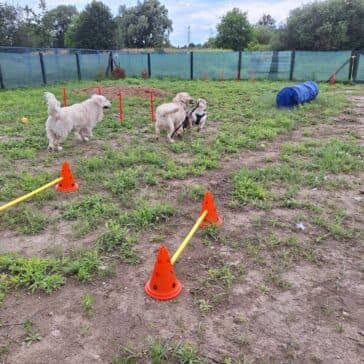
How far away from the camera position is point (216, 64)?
2036cm

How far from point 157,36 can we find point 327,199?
56.7 m

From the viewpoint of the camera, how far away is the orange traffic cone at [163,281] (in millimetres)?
2660

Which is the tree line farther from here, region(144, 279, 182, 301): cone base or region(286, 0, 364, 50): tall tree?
region(144, 279, 182, 301): cone base

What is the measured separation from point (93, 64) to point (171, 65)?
485 cm

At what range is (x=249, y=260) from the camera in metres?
3.18

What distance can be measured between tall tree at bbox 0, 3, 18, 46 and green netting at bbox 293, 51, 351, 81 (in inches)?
1305

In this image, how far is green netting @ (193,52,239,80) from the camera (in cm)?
2017

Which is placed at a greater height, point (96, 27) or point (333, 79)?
point (96, 27)

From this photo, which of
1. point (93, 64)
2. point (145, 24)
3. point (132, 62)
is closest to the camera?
point (93, 64)

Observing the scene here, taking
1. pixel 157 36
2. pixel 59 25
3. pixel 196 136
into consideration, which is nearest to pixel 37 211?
pixel 196 136

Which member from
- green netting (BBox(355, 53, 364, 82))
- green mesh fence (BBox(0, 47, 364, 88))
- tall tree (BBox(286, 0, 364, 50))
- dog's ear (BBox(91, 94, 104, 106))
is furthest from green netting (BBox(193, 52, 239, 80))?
tall tree (BBox(286, 0, 364, 50))

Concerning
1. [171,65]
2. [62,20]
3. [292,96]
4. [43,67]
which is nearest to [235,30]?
[171,65]

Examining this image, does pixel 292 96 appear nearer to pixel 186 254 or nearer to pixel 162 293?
pixel 186 254

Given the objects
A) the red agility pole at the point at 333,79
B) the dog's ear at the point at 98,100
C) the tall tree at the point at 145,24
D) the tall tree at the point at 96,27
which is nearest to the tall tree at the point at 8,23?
the tall tree at the point at 96,27
